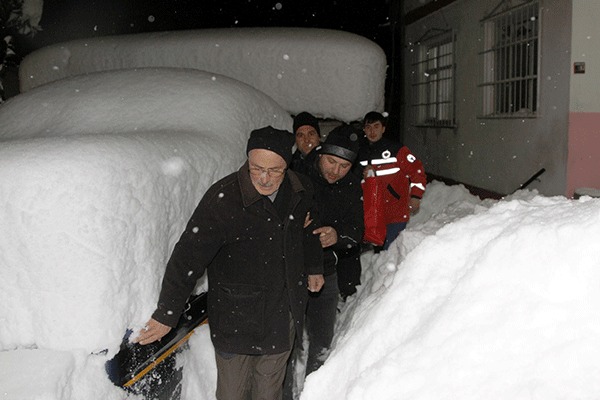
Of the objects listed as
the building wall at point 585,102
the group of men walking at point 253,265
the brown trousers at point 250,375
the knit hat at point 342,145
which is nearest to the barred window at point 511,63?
the building wall at point 585,102

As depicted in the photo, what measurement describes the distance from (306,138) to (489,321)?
2.64m

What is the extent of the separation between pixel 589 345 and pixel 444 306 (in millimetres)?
422

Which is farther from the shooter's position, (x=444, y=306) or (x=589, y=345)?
(x=444, y=306)

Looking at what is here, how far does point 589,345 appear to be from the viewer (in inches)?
50.9

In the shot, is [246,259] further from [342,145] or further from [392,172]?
[392,172]

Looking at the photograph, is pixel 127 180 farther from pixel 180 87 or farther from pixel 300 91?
pixel 300 91

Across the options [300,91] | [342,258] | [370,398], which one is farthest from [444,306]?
[300,91]

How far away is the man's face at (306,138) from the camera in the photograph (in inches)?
152

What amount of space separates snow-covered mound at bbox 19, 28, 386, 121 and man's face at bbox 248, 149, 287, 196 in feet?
10.1

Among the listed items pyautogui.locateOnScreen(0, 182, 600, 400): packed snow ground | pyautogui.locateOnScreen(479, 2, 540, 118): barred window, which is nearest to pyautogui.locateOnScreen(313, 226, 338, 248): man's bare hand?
pyautogui.locateOnScreen(0, 182, 600, 400): packed snow ground

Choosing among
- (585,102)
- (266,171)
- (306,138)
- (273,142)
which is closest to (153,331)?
(266,171)

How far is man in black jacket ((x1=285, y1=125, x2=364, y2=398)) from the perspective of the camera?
3.03 m

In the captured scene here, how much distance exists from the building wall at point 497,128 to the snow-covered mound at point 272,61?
7.77 feet

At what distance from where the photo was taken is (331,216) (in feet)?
10.5
